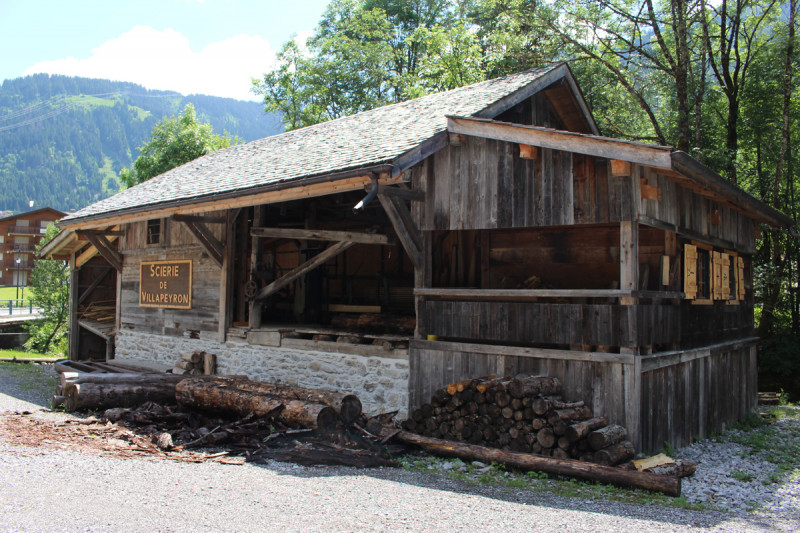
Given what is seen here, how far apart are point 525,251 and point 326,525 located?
6532mm

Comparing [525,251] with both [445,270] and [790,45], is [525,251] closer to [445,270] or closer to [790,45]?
[445,270]

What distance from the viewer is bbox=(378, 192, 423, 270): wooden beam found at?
838 cm

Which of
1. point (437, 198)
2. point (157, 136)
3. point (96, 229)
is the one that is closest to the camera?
point (437, 198)

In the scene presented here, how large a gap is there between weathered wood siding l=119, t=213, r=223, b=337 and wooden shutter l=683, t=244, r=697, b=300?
26.1ft

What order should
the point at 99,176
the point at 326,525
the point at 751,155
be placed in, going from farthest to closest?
the point at 99,176, the point at 751,155, the point at 326,525

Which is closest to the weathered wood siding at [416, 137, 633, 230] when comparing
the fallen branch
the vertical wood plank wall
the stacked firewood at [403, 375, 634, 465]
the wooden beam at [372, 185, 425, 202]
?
the vertical wood plank wall

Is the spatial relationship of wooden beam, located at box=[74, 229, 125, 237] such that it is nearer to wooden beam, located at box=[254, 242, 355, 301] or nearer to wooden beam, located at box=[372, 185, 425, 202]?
wooden beam, located at box=[254, 242, 355, 301]

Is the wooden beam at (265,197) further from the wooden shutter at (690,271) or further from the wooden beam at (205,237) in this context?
the wooden shutter at (690,271)

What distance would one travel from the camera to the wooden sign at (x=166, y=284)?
13.1 metres

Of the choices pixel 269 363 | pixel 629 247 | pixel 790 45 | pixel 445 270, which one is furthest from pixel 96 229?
pixel 790 45

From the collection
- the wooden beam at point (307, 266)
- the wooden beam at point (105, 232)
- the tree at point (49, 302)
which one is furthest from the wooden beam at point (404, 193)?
the tree at point (49, 302)

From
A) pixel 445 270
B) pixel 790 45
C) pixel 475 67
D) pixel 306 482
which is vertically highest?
pixel 475 67

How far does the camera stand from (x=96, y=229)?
14516mm

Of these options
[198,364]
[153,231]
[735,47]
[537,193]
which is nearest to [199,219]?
[198,364]
